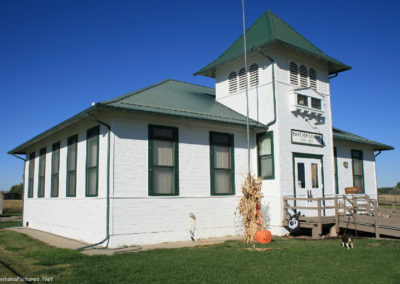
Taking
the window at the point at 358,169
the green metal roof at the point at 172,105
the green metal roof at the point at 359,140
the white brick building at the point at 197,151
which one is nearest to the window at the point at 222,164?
the white brick building at the point at 197,151

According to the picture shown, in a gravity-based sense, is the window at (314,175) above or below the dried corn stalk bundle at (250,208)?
above

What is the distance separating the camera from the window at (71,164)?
44.9 ft

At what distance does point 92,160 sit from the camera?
12.3m

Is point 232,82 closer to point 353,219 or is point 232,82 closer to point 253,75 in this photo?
point 253,75

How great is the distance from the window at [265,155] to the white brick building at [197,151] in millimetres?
38

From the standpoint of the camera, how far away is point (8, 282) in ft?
21.5

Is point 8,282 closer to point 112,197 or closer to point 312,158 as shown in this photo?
point 112,197

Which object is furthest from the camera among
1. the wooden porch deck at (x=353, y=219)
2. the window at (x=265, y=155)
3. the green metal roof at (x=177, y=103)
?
the window at (x=265, y=155)

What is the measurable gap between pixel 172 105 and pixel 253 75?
3852 mm

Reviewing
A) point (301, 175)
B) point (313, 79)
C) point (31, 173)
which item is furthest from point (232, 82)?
point (31, 173)

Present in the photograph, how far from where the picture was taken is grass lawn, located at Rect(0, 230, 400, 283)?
6.69 m

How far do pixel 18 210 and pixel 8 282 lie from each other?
106ft

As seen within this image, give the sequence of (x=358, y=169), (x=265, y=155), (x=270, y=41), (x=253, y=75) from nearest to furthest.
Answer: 1. (x=270, y=41)
2. (x=265, y=155)
3. (x=253, y=75)
4. (x=358, y=169)

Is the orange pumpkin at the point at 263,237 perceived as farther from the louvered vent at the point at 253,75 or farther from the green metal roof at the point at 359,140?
the green metal roof at the point at 359,140
